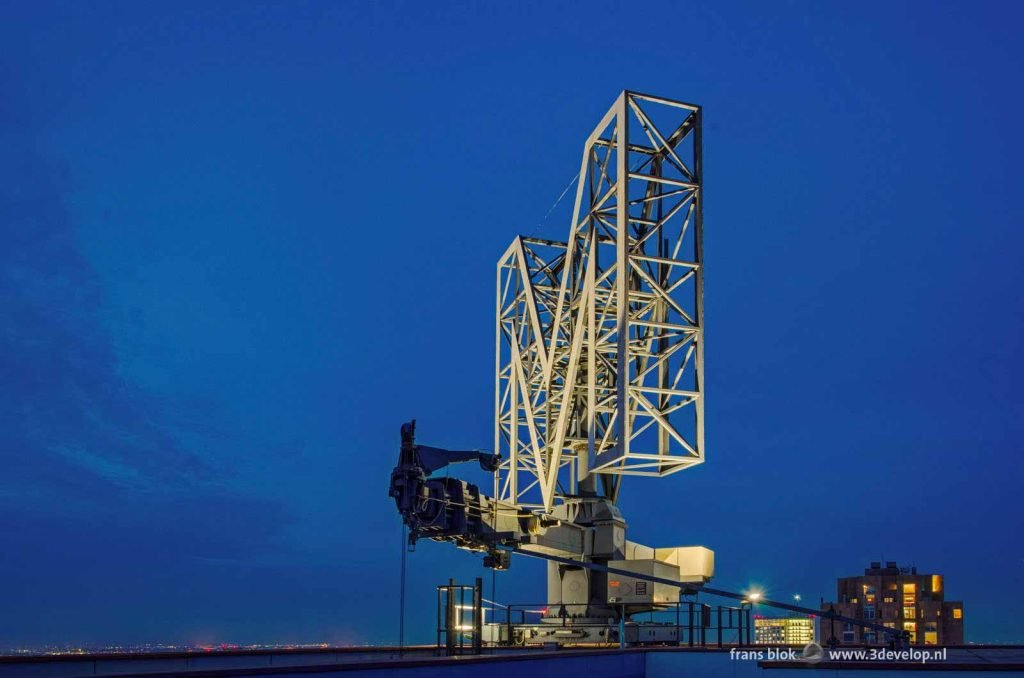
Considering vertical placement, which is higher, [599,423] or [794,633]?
[599,423]

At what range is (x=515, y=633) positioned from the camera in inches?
1219

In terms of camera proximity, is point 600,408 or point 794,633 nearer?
point 600,408

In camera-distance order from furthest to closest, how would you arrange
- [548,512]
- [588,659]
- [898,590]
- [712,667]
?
[898,590]
[548,512]
[712,667]
[588,659]

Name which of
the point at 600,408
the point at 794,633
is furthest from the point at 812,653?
the point at 794,633

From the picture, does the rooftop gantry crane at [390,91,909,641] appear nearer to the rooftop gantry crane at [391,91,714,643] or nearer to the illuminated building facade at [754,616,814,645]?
the rooftop gantry crane at [391,91,714,643]

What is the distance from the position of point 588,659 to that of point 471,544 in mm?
7580

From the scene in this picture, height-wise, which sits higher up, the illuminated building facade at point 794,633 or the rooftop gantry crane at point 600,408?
the rooftop gantry crane at point 600,408

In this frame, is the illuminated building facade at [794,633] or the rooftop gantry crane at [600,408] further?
the illuminated building facade at [794,633]

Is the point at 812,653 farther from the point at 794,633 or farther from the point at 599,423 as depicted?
the point at 794,633

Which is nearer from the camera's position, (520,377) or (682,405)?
(682,405)

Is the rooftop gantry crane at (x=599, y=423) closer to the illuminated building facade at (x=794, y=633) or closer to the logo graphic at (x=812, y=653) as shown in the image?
the logo graphic at (x=812, y=653)

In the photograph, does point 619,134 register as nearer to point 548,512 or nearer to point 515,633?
point 548,512

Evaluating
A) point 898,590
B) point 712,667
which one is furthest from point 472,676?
point 898,590

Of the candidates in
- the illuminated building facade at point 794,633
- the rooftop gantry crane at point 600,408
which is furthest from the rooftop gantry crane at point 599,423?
the illuminated building facade at point 794,633
